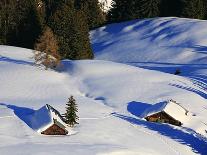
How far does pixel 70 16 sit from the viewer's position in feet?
310

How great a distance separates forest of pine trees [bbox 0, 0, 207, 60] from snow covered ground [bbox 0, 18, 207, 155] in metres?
6.60

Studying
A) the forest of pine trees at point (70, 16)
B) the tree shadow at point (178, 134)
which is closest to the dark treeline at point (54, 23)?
the forest of pine trees at point (70, 16)

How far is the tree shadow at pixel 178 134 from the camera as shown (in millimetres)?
58766

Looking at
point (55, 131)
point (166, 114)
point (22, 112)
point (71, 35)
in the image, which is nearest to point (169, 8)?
point (71, 35)

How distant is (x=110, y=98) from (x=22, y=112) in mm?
12883

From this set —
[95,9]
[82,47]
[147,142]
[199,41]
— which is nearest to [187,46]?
[199,41]

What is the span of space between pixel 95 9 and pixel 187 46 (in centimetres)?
2651

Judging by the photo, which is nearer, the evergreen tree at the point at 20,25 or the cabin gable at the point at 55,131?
the cabin gable at the point at 55,131

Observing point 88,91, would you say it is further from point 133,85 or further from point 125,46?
point 125,46

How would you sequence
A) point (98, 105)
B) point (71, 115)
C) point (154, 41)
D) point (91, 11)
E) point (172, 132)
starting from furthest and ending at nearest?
point (91, 11), point (154, 41), point (98, 105), point (172, 132), point (71, 115)

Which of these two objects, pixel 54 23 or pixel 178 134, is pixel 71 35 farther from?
pixel 178 134

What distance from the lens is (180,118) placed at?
217 feet

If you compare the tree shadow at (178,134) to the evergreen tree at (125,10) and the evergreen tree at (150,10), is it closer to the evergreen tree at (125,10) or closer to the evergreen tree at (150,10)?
the evergreen tree at (125,10)

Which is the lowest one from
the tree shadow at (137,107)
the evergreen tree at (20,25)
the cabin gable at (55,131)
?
the tree shadow at (137,107)
